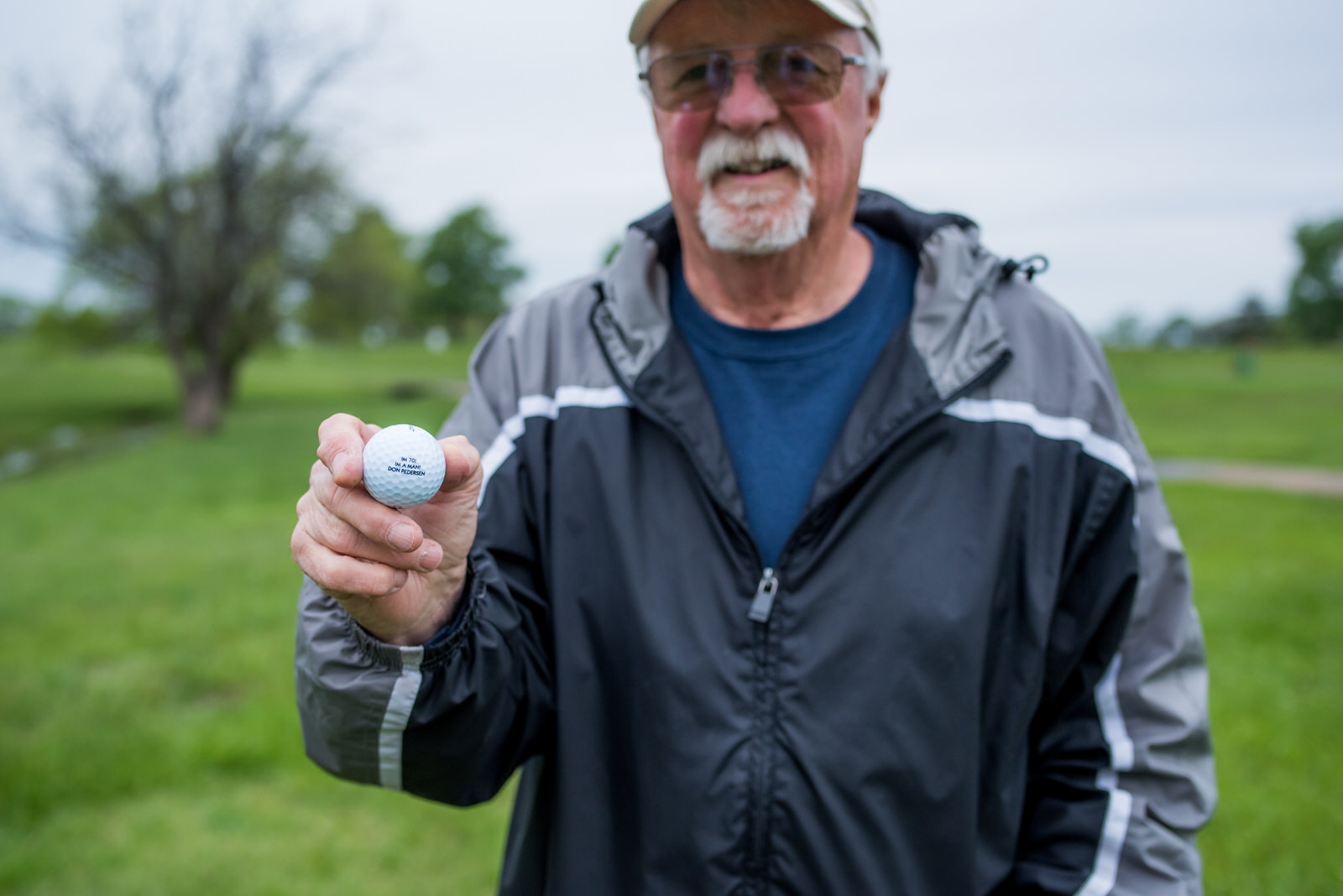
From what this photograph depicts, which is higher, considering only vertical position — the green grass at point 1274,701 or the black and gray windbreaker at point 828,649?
the black and gray windbreaker at point 828,649

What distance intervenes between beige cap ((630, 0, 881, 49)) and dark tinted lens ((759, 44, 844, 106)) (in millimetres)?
74

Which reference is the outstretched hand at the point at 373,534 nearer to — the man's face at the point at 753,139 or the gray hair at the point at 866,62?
the man's face at the point at 753,139

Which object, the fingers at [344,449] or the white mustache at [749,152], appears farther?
the white mustache at [749,152]

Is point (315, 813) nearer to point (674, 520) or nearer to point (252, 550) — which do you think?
point (674, 520)

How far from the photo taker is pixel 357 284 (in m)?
31.8

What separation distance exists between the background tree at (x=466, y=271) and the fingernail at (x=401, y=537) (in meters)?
58.7

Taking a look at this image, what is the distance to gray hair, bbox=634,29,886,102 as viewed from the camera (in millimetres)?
2152

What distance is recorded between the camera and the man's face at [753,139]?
81.2 inches

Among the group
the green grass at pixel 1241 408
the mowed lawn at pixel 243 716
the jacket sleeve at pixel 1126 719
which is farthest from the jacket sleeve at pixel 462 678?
the green grass at pixel 1241 408

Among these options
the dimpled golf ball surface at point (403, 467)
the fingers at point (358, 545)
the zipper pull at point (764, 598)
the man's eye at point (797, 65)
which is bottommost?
the zipper pull at point (764, 598)

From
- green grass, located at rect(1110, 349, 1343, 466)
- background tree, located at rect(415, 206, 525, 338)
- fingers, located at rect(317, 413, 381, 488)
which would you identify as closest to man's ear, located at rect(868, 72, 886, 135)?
fingers, located at rect(317, 413, 381, 488)

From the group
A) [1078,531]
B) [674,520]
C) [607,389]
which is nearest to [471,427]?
[607,389]

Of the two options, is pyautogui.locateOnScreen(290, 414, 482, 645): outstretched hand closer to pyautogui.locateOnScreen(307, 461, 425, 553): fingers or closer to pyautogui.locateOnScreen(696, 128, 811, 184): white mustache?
pyautogui.locateOnScreen(307, 461, 425, 553): fingers

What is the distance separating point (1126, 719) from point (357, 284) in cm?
3256
